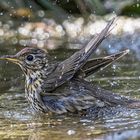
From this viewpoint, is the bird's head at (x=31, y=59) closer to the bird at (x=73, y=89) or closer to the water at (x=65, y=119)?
the bird at (x=73, y=89)

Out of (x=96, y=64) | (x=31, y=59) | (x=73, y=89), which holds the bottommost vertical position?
(x=73, y=89)

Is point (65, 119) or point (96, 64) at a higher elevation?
point (96, 64)

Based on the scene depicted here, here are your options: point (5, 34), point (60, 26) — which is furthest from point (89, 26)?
point (5, 34)

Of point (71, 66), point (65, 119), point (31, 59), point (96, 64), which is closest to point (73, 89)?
point (71, 66)

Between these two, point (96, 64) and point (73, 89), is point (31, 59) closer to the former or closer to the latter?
point (73, 89)

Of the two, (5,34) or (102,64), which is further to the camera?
(5,34)

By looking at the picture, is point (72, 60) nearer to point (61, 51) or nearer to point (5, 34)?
point (61, 51)

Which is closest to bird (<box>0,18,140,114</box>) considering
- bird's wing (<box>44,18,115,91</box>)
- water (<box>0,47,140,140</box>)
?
bird's wing (<box>44,18,115,91</box>)
